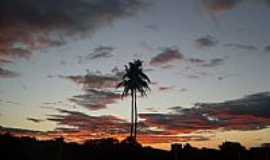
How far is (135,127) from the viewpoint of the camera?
3719cm

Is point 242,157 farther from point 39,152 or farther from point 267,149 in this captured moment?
point 39,152

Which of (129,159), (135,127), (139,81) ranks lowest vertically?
(129,159)

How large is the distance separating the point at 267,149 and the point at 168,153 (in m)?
4.04

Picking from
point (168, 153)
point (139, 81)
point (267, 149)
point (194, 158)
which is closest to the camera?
point (267, 149)

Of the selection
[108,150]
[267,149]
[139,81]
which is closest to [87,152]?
[108,150]

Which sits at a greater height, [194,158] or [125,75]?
[125,75]

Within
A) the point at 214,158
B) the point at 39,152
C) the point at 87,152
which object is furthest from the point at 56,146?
the point at 214,158

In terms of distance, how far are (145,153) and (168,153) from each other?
96 cm

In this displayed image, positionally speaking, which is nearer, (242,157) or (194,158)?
(242,157)

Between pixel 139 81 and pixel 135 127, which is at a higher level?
pixel 139 81

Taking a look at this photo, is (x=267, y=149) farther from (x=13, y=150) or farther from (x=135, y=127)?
(x=135, y=127)

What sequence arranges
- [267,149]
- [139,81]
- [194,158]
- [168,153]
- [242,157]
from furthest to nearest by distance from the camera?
1. [139,81]
2. [168,153]
3. [194,158]
4. [242,157]
5. [267,149]

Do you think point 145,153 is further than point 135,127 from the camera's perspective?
No

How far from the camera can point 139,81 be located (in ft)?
121
